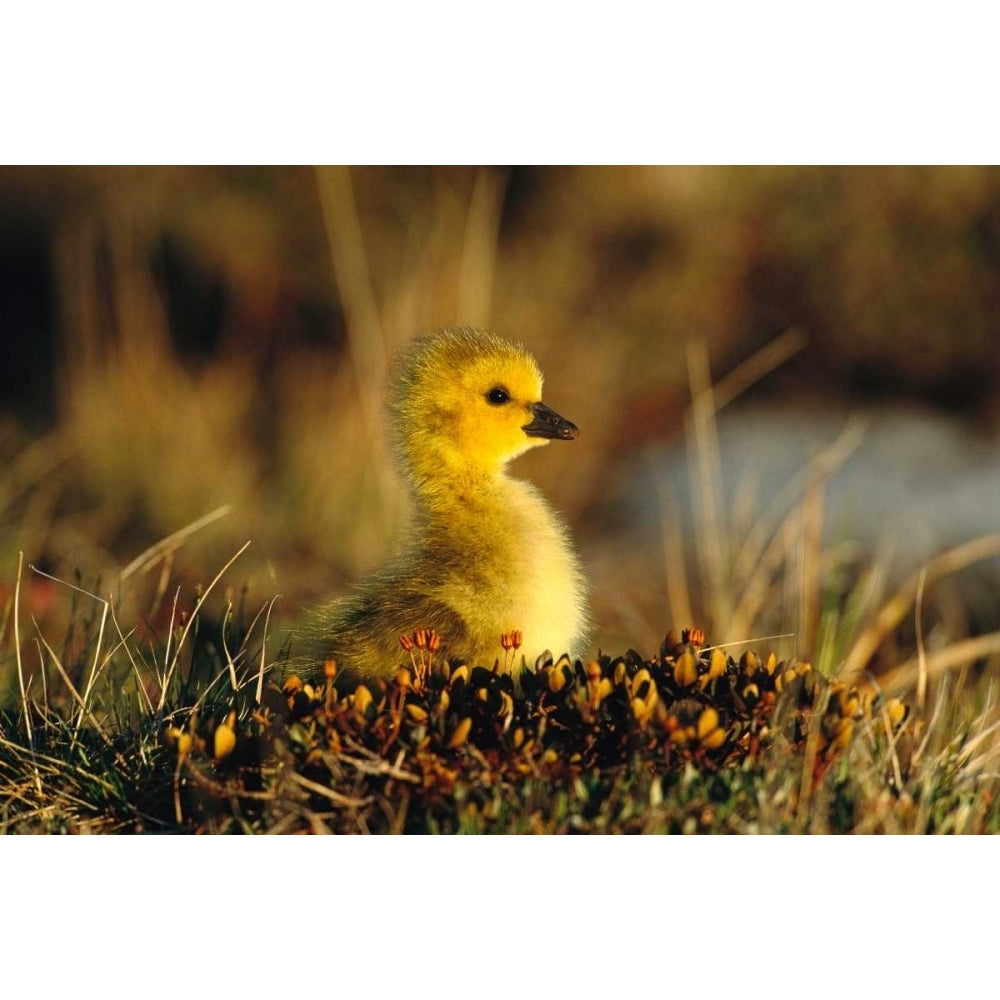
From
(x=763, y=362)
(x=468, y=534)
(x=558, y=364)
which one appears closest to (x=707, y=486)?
(x=468, y=534)

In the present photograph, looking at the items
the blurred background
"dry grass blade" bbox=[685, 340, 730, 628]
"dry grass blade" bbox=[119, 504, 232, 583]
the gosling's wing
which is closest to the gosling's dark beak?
the gosling's wing

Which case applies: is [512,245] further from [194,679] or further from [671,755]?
[671,755]

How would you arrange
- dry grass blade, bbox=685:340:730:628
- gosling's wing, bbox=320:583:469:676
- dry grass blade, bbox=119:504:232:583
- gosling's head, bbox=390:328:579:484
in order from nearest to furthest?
1. gosling's wing, bbox=320:583:469:676
2. gosling's head, bbox=390:328:579:484
3. dry grass blade, bbox=119:504:232:583
4. dry grass blade, bbox=685:340:730:628

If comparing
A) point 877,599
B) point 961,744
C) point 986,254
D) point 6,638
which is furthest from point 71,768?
point 986,254

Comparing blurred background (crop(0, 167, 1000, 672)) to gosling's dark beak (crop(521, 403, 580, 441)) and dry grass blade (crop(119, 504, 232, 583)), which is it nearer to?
dry grass blade (crop(119, 504, 232, 583))

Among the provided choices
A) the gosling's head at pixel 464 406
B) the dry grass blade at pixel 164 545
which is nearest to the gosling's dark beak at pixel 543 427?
the gosling's head at pixel 464 406

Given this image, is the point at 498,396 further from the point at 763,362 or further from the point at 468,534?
the point at 763,362

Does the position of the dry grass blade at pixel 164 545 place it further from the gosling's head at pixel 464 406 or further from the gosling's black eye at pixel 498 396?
the gosling's black eye at pixel 498 396
